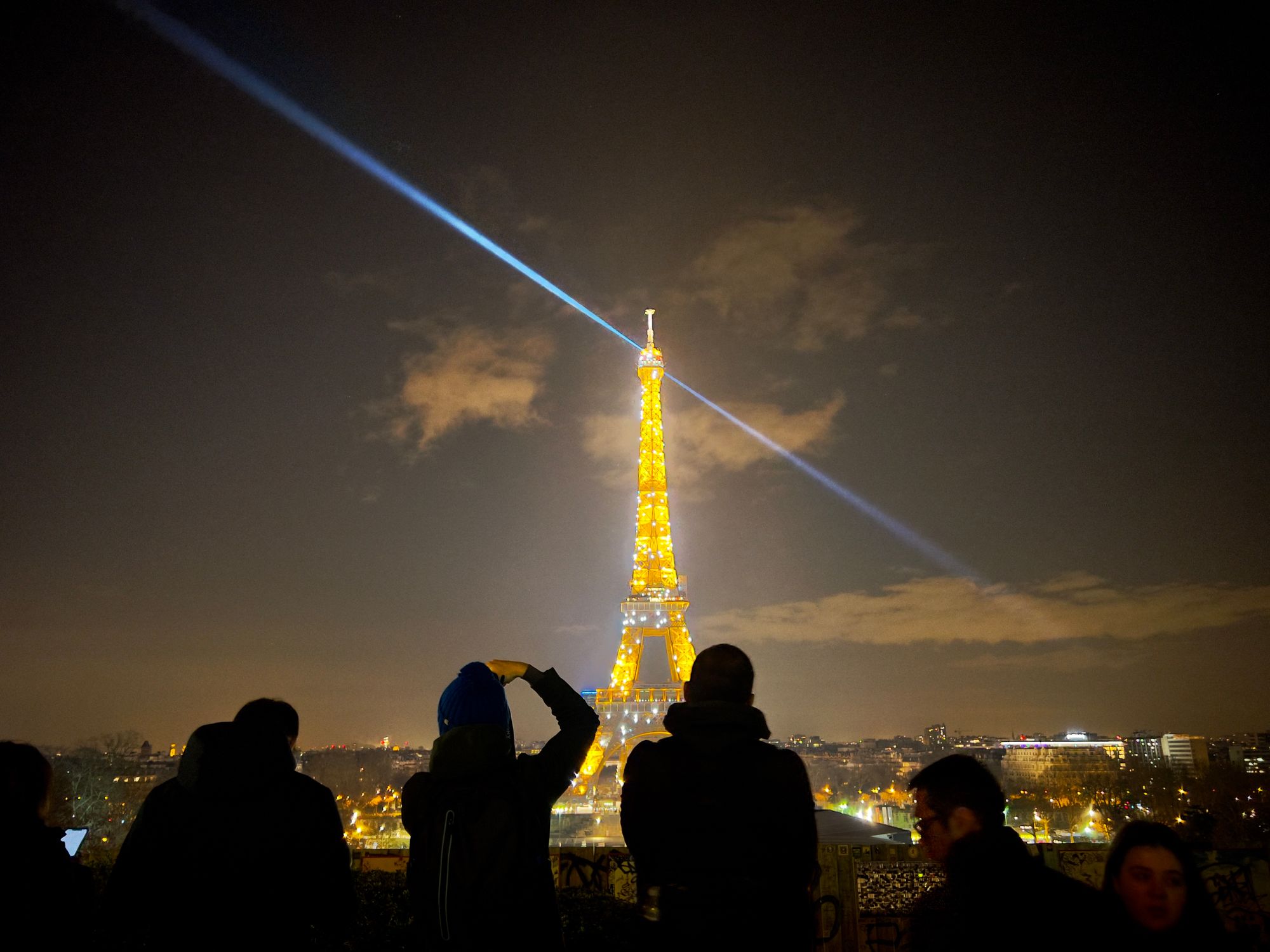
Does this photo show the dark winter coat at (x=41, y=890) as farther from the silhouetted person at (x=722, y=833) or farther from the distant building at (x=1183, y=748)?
the distant building at (x=1183, y=748)

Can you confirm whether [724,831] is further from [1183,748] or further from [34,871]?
[1183,748]

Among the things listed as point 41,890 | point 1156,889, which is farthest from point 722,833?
point 41,890

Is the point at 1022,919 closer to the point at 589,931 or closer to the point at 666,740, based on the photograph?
the point at 666,740

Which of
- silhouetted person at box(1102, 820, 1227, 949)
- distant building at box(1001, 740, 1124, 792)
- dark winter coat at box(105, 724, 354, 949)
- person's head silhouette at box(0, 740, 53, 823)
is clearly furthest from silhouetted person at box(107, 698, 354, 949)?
distant building at box(1001, 740, 1124, 792)

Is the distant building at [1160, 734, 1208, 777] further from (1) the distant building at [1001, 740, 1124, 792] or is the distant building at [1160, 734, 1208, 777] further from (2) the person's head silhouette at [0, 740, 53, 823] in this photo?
(2) the person's head silhouette at [0, 740, 53, 823]

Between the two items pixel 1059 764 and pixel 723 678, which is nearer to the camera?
pixel 723 678

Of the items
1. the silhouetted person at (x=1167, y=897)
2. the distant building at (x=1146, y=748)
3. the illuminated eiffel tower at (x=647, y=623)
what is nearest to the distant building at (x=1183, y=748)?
the distant building at (x=1146, y=748)

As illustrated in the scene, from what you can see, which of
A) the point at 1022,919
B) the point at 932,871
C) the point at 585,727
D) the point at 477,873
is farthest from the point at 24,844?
the point at 932,871
